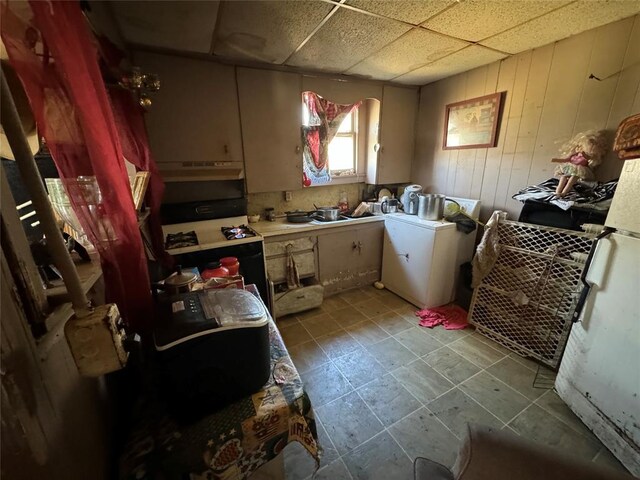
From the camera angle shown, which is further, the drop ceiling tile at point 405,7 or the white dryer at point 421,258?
the white dryer at point 421,258

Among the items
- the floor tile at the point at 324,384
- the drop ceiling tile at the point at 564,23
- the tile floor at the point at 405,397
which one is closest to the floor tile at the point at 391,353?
the tile floor at the point at 405,397

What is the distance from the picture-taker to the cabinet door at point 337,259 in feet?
8.37

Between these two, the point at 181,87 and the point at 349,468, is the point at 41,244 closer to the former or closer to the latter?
the point at 349,468

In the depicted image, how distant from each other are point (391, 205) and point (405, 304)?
1.05 metres

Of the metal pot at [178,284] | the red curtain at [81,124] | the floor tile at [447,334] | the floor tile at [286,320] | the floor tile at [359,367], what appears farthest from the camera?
the floor tile at [286,320]

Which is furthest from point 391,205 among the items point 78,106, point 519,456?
point 78,106

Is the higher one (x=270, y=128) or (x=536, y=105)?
(x=536, y=105)

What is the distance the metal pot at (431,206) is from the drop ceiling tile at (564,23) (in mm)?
1155

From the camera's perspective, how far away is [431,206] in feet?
7.82

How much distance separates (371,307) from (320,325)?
58cm

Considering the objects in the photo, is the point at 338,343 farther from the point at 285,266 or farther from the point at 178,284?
the point at 178,284

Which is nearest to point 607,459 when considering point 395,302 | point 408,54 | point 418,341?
point 418,341

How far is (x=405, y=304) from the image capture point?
2600 millimetres

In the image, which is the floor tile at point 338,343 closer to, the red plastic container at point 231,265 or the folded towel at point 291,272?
the folded towel at point 291,272
